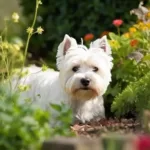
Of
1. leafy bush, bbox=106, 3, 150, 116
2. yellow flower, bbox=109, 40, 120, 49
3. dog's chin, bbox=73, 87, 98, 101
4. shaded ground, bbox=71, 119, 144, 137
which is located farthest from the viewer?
yellow flower, bbox=109, 40, 120, 49

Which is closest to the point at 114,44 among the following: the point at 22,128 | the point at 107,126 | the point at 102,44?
the point at 102,44

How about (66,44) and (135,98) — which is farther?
(66,44)

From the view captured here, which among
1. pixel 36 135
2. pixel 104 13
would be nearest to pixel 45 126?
pixel 36 135

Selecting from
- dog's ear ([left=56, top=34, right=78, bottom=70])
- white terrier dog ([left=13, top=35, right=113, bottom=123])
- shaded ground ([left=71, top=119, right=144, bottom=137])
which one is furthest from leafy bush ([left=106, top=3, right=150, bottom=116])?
dog's ear ([left=56, top=34, right=78, bottom=70])

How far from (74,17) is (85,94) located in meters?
4.14

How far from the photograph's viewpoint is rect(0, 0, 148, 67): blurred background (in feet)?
37.7

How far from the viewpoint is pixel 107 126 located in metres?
7.48

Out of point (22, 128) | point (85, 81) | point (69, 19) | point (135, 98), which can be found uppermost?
point (69, 19)

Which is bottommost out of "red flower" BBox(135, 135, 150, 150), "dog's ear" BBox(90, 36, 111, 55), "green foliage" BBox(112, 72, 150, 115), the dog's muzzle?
"red flower" BBox(135, 135, 150, 150)

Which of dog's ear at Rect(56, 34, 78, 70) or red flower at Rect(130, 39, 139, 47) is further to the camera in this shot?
red flower at Rect(130, 39, 139, 47)

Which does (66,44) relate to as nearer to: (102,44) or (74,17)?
(102,44)

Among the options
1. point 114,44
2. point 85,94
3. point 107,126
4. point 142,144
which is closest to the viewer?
point 142,144

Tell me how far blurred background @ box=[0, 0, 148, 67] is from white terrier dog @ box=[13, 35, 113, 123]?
263 centimetres

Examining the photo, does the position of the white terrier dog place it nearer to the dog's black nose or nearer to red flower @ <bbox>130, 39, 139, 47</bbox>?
→ the dog's black nose
